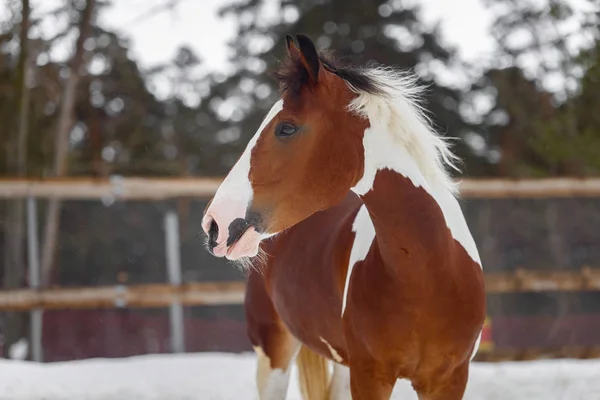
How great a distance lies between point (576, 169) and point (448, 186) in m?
8.63

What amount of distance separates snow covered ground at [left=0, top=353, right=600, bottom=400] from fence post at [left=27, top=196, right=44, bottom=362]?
515mm

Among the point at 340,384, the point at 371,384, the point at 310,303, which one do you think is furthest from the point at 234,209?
the point at 340,384

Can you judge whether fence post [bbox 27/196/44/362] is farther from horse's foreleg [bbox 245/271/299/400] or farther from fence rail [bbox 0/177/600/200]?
horse's foreleg [bbox 245/271/299/400]

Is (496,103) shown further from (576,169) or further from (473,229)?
(473,229)

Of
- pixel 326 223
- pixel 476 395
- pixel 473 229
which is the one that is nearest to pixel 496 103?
pixel 473 229

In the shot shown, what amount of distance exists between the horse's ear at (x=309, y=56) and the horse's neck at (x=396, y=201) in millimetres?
254

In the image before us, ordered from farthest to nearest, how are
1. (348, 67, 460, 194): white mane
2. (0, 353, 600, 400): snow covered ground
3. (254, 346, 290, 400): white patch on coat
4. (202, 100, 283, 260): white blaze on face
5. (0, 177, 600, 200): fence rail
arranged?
(0, 177, 600, 200): fence rail < (0, 353, 600, 400): snow covered ground < (254, 346, 290, 400): white patch on coat < (348, 67, 460, 194): white mane < (202, 100, 283, 260): white blaze on face

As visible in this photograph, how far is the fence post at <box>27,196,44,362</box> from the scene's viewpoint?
5594 millimetres

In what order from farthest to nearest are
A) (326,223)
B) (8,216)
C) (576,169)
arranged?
(576,169), (8,216), (326,223)

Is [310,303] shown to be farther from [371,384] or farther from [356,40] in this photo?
[356,40]

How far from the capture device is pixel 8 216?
21.0ft

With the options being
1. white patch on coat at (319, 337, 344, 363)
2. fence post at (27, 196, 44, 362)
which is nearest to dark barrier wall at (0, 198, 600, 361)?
fence post at (27, 196, 44, 362)

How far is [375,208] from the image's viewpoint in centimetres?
213

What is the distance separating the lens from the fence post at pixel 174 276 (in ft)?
18.9
